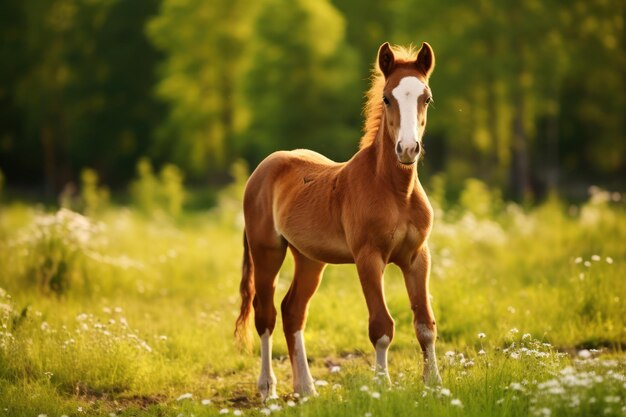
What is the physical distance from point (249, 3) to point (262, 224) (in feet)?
93.3

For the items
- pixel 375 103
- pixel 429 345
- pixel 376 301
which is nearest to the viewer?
pixel 376 301

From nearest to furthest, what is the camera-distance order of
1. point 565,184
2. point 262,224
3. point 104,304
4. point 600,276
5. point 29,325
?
point 262,224 < point 29,325 < point 600,276 < point 104,304 < point 565,184

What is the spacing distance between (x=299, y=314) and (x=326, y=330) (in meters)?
1.90

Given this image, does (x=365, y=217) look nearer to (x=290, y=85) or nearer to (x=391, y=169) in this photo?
(x=391, y=169)

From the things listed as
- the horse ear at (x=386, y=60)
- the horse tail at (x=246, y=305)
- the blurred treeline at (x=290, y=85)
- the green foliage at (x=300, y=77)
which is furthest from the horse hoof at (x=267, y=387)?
the green foliage at (x=300, y=77)

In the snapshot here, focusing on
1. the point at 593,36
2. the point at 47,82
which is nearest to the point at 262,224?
the point at 593,36

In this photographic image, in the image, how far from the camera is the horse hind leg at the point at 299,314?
5.70 meters

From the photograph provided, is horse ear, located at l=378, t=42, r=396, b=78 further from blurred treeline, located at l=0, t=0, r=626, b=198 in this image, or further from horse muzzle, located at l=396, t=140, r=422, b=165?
blurred treeline, located at l=0, t=0, r=626, b=198

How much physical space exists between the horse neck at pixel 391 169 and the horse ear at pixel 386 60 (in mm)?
341

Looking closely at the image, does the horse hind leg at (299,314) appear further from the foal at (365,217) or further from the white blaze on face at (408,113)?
the white blaze on face at (408,113)

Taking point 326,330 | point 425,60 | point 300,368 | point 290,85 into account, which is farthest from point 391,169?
point 290,85

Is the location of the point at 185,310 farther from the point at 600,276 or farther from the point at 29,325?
the point at 600,276

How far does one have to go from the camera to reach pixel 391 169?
16.3 ft

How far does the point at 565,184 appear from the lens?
3036 cm
